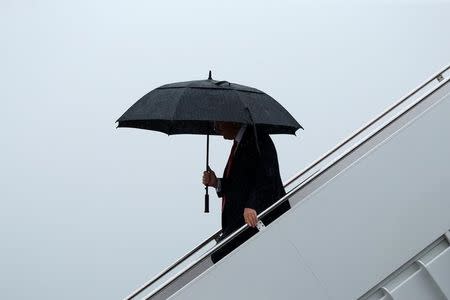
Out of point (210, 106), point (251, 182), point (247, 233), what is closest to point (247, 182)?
point (251, 182)

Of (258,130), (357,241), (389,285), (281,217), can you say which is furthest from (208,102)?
(389,285)

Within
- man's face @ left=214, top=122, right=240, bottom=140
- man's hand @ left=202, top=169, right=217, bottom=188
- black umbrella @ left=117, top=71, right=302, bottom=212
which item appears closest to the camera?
black umbrella @ left=117, top=71, right=302, bottom=212

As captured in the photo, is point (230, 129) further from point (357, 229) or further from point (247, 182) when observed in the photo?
point (357, 229)

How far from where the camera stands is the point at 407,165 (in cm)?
291

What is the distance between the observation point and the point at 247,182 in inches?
124

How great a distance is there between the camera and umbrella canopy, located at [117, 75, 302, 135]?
2.97 meters

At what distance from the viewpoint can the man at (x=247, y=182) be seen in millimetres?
3035

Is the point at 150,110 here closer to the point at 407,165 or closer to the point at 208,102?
the point at 208,102

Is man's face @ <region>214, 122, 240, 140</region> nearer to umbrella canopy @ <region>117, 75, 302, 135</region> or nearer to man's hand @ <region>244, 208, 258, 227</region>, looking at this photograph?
umbrella canopy @ <region>117, 75, 302, 135</region>

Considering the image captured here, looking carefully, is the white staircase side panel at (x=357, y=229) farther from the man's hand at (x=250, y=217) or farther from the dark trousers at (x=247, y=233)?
the dark trousers at (x=247, y=233)

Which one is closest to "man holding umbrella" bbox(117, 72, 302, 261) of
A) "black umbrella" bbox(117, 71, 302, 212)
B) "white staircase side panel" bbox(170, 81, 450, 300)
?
"black umbrella" bbox(117, 71, 302, 212)

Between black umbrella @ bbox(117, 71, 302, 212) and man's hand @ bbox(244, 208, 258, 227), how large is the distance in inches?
14.7

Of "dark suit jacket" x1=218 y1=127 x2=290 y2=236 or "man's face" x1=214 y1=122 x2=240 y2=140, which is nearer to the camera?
"dark suit jacket" x1=218 y1=127 x2=290 y2=236

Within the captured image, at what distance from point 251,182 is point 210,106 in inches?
15.9
